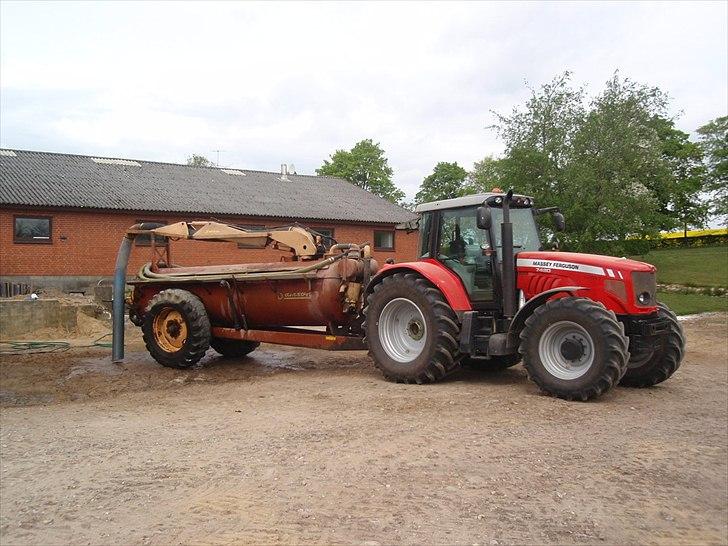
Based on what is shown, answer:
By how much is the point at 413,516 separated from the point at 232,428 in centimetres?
287

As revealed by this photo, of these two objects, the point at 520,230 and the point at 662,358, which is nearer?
the point at 662,358

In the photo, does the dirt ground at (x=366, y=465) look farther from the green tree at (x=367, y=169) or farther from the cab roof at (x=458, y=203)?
the green tree at (x=367, y=169)

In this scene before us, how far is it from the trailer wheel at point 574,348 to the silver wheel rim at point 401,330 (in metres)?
1.66

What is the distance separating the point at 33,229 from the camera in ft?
77.7

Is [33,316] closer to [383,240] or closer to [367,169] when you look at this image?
[383,240]

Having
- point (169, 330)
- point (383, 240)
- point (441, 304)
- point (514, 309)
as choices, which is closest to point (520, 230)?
point (514, 309)

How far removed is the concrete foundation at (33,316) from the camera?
15.0 meters

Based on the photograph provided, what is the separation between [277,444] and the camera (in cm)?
598

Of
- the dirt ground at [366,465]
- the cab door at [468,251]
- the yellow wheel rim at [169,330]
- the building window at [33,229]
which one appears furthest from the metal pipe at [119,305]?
the building window at [33,229]

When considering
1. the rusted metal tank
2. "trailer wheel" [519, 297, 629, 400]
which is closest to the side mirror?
"trailer wheel" [519, 297, 629, 400]

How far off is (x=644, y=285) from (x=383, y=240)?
25.0 metres

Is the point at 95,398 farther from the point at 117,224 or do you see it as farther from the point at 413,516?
the point at 117,224

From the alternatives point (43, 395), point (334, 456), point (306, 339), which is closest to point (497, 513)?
point (334, 456)

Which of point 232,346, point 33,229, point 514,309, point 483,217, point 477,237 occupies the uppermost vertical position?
point 33,229
